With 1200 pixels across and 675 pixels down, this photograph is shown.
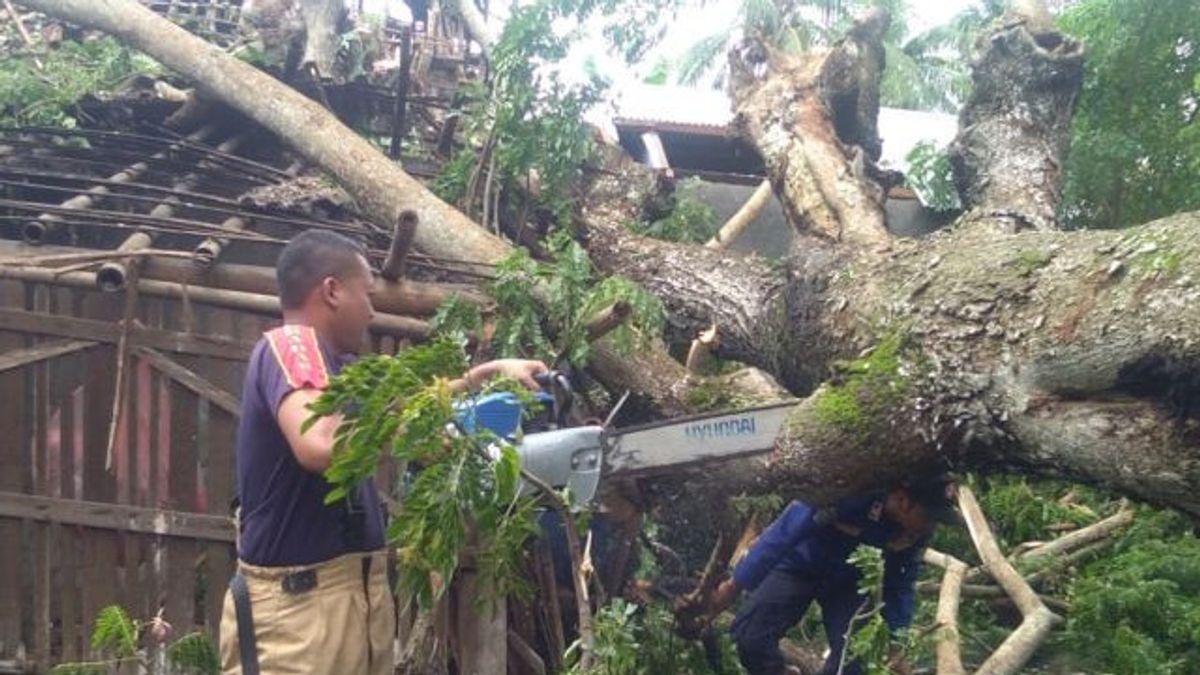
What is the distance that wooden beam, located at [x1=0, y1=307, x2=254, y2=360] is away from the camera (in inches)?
177

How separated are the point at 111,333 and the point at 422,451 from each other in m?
2.36

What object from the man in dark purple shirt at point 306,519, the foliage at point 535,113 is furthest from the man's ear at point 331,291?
the foliage at point 535,113

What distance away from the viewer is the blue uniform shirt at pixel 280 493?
2908 millimetres

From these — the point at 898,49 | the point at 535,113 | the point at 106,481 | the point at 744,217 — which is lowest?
the point at 106,481

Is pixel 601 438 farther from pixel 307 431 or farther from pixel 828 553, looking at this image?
pixel 828 553

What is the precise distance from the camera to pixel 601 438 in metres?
3.29

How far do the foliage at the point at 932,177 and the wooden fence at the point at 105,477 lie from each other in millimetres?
4239

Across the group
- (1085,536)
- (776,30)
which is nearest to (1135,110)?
(1085,536)

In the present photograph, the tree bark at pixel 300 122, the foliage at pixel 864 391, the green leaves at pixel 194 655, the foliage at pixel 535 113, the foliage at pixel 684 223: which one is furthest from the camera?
the foliage at pixel 684 223

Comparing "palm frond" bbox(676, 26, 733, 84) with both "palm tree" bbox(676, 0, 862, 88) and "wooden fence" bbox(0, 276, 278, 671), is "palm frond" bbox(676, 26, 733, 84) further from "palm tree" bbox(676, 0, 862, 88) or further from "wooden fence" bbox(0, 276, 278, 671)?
"wooden fence" bbox(0, 276, 278, 671)

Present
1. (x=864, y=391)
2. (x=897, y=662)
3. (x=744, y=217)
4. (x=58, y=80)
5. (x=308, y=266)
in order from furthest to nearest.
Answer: (x=744, y=217), (x=58, y=80), (x=864, y=391), (x=897, y=662), (x=308, y=266)

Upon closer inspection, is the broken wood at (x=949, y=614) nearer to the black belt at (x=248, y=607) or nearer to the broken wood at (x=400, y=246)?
the black belt at (x=248, y=607)

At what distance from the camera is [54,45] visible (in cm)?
821

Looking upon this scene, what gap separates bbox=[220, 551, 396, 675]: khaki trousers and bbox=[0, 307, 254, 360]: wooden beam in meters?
1.68
